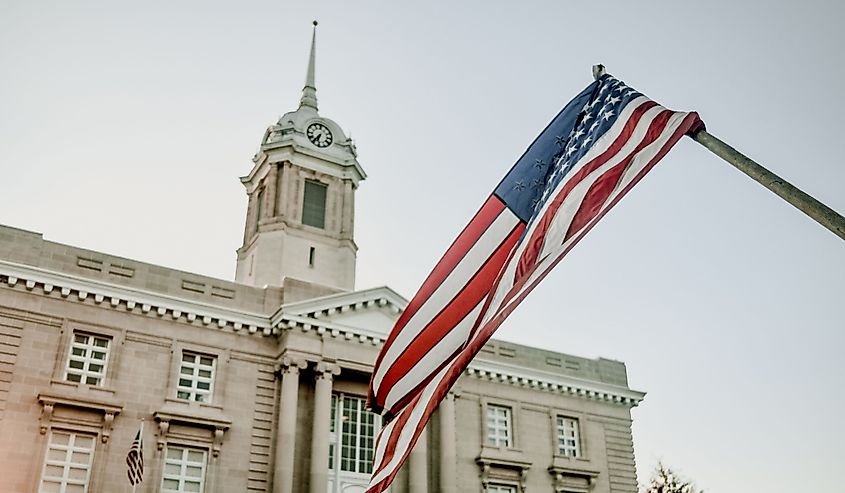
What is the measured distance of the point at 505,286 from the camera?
1021 cm

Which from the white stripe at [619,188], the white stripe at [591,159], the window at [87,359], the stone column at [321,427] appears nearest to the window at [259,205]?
the stone column at [321,427]

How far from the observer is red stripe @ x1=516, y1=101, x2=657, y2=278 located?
9984 mm

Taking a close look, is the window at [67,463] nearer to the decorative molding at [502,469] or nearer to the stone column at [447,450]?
the stone column at [447,450]

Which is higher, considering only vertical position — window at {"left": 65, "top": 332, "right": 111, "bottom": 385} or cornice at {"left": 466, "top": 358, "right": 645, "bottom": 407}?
cornice at {"left": 466, "top": 358, "right": 645, "bottom": 407}

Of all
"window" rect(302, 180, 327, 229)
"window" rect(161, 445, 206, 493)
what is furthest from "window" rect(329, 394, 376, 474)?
"window" rect(302, 180, 327, 229)

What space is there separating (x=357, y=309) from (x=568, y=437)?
1258cm

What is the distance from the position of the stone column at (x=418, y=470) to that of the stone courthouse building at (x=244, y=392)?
5 cm

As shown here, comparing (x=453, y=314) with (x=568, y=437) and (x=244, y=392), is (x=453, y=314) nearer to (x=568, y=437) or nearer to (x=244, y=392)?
(x=244, y=392)

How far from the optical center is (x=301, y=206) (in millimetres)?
41438

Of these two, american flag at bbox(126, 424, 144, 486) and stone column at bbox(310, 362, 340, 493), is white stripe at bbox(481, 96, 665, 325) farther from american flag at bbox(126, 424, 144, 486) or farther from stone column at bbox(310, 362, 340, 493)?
stone column at bbox(310, 362, 340, 493)

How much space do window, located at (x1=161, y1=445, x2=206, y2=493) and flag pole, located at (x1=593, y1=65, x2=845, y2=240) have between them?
24707 millimetres

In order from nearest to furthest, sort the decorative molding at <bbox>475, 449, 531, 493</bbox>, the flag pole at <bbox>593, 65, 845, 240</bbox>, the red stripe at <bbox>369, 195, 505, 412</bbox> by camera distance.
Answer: the flag pole at <bbox>593, 65, 845, 240</bbox>, the red stripe at <bbox>369, 195, 505, 412</bbox>, the decorative molding at <bbox>475, 449, 531, 493</bbox>

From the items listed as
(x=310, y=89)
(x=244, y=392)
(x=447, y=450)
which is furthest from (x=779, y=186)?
(x=310, y=89)

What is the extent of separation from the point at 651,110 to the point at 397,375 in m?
5.37
